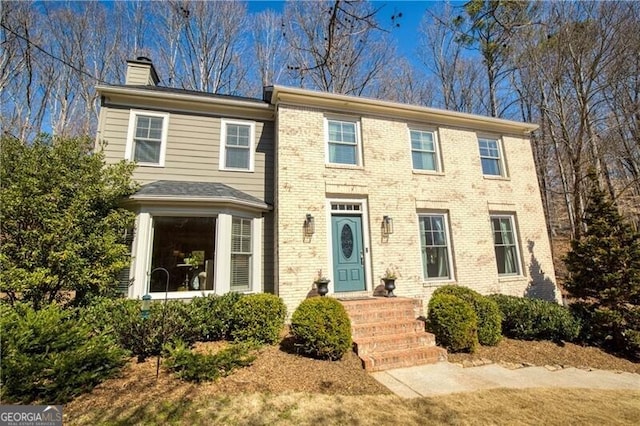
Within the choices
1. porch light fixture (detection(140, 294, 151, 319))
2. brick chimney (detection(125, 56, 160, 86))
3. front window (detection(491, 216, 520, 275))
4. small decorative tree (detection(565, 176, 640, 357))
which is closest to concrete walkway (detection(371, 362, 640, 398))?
small decorative tree (detection(565, 176, 640, 357))

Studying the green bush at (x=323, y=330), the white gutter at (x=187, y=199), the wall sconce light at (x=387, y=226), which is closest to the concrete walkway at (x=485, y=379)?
the green bush at (x=323, y=330)

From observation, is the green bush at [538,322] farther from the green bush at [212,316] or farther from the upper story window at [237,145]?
the upper story window at [237,145]

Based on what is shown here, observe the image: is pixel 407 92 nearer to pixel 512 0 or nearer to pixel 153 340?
pixel 512 0

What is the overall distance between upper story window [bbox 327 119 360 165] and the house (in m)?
0.03

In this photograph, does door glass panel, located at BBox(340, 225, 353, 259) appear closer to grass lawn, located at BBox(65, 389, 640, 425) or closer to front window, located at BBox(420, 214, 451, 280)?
front window, located at BBox(420, 214, 451, 280)

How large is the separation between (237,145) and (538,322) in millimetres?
9053

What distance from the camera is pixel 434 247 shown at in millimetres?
8469

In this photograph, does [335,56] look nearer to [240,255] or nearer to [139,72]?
[139,72]

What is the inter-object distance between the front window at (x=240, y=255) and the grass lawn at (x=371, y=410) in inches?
144

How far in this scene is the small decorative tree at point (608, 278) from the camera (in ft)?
22.5

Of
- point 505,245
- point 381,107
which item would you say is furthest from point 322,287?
point 505,245

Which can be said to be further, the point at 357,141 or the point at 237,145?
the point at 357,141

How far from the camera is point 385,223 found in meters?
7.93

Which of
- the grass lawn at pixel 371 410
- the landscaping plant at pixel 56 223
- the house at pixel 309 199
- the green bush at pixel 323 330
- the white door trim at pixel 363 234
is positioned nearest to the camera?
the grass lawn at pixel 371 410
